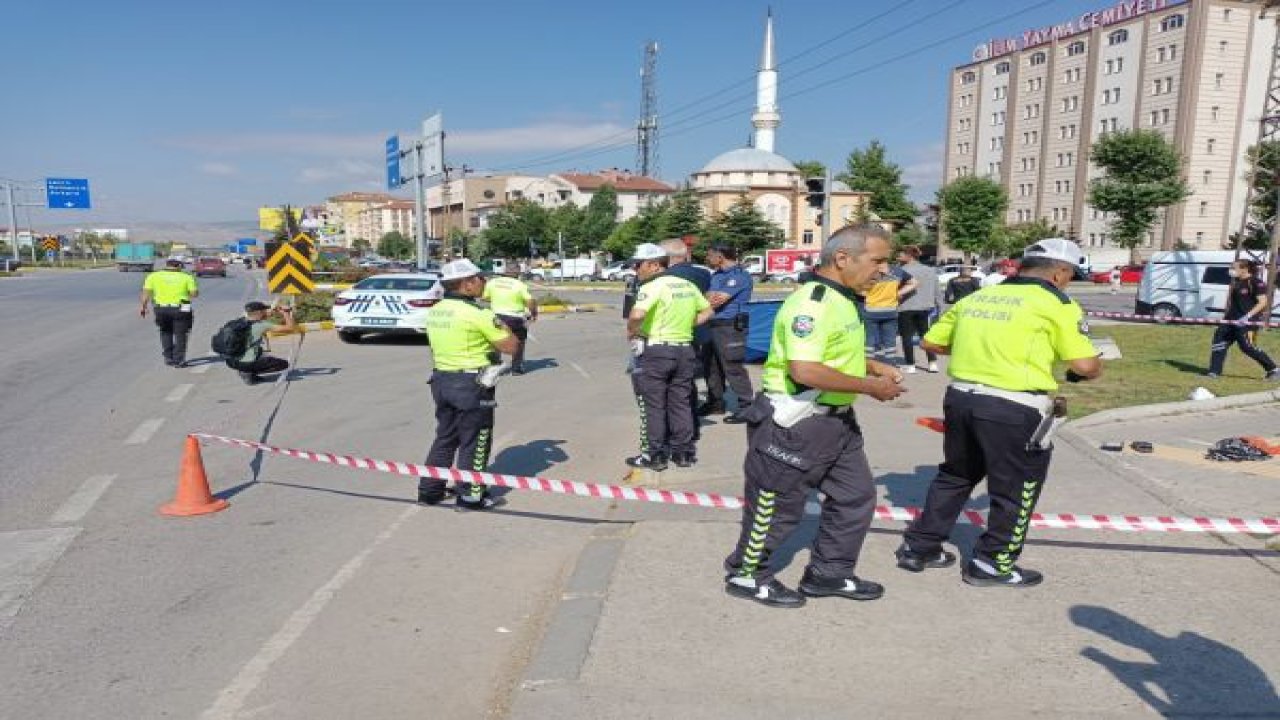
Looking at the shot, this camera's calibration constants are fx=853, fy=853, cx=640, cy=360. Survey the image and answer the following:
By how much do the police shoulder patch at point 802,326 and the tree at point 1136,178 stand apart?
182 feet

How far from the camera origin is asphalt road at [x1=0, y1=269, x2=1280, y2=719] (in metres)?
3.29

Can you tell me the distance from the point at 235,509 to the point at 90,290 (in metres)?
34.9

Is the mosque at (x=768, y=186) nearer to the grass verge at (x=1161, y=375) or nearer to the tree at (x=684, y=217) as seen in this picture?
the tree at (x=684, y=217)

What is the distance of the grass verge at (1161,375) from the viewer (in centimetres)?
950

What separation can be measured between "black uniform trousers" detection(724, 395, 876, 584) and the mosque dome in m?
90.0

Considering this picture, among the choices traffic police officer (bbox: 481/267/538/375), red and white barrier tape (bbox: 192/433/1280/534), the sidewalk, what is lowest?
the sidewalk

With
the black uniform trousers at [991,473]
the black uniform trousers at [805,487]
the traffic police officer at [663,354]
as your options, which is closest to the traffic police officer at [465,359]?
the traffic police officer at [663,354]

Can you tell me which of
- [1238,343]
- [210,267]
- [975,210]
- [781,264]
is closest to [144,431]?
[1238,343]

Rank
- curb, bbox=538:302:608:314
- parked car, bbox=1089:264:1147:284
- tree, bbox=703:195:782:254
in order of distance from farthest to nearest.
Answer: tree, bbox=703:195:782:254, parked car, bbox=1089:264:1147:284, curb, bbox=538:302:608:314

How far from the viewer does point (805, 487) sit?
3.89 metres

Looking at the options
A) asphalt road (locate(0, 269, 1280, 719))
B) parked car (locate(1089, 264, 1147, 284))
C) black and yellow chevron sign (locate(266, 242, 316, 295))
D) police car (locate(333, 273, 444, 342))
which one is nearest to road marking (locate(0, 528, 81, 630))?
asphalt road (locate(0, 269, 1280, 719))

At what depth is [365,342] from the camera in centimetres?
1612

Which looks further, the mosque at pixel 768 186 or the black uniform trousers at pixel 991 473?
the mosque at pixel 768 186

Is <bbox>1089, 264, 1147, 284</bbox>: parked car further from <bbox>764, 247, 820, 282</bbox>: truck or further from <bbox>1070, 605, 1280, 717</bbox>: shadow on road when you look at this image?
<bbox>1070, 605, 1280, 717</bbox>: shadow on road
